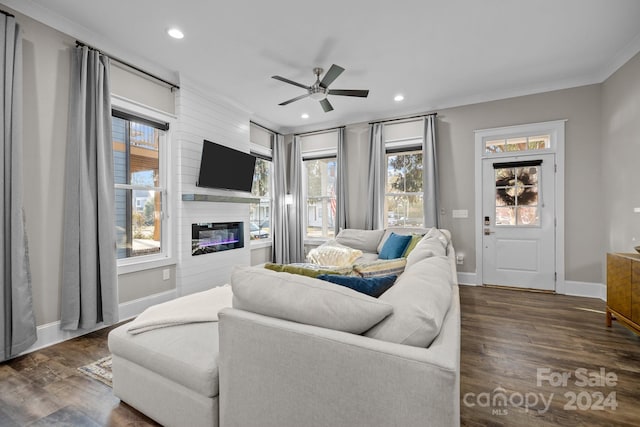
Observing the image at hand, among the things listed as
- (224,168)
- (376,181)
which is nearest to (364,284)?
(224,168)

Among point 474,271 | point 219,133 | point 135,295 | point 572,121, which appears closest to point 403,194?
point 474,271

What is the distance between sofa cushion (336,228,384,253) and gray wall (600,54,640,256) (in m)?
2.80

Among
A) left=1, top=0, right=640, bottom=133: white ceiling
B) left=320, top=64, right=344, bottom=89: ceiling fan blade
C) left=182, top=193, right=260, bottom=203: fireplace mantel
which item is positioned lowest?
left=182, top=193, right=260, bottom=203: fireplace mantel

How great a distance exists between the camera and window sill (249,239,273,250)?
5.03 metres

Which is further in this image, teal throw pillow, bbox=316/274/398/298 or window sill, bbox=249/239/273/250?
window sill, bbox=249/239/273/250

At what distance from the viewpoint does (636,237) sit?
2.98 meters

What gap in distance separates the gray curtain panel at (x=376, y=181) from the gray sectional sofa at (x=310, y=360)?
337 cm

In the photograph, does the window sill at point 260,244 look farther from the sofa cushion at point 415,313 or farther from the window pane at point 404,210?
the sofa cushion at point 415,313

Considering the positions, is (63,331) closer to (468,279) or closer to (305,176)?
(305,176)

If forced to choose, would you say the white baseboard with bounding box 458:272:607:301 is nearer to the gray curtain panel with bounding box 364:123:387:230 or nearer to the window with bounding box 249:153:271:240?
the gray curtain panel with bounding box 364:123:387:230

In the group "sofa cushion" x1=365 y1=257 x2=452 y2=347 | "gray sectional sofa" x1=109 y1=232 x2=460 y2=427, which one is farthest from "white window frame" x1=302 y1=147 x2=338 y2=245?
"sofa cushion" x1=365 y1=257 x2=452 y2=347

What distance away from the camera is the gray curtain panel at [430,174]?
14.5 ft

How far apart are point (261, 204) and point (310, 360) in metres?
4.63

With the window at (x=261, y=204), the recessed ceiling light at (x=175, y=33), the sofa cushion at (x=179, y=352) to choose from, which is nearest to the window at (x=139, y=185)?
the recessed ceiling light at (x=175, y=33)
